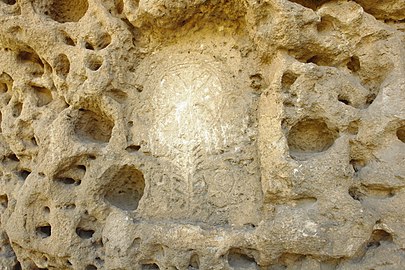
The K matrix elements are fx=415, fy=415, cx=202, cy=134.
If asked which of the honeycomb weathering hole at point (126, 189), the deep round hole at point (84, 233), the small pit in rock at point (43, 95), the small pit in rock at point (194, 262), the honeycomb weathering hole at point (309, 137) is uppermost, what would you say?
the small pit in rock at point (43, 95)

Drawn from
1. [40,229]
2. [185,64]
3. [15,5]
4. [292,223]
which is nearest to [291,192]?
[292,223]

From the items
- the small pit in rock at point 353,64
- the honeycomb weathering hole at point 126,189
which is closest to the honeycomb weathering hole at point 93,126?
the honeycomb weathering hole at point 126,189

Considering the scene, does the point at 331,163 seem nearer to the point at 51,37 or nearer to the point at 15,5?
the point at 51,37

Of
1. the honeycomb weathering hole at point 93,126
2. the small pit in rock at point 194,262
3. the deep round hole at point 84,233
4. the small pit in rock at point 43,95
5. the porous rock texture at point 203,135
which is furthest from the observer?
the small pit in rock at point 43,95

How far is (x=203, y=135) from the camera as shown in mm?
2107

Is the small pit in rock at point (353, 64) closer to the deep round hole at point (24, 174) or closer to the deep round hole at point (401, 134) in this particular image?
the deep round hole at point (401, 134)

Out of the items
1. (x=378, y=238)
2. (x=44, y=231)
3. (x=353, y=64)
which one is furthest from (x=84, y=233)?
(x=353, y=64)

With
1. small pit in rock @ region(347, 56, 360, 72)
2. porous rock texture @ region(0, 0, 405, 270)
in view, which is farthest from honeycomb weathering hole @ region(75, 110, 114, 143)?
small pit in rock @ region(347, 56, 360, 72)

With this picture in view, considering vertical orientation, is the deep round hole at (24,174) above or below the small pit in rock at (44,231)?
above

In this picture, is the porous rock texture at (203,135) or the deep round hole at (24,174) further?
the deep round hole at (24,174)

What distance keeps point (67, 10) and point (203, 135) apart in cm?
116

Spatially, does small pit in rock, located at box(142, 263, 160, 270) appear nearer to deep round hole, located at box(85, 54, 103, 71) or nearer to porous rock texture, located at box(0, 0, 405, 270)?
porous rock texture, located at box(0, 0, 405, 270)

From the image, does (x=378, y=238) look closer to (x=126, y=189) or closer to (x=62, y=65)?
(x=126, y=189)

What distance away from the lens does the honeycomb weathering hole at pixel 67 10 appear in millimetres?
2420
